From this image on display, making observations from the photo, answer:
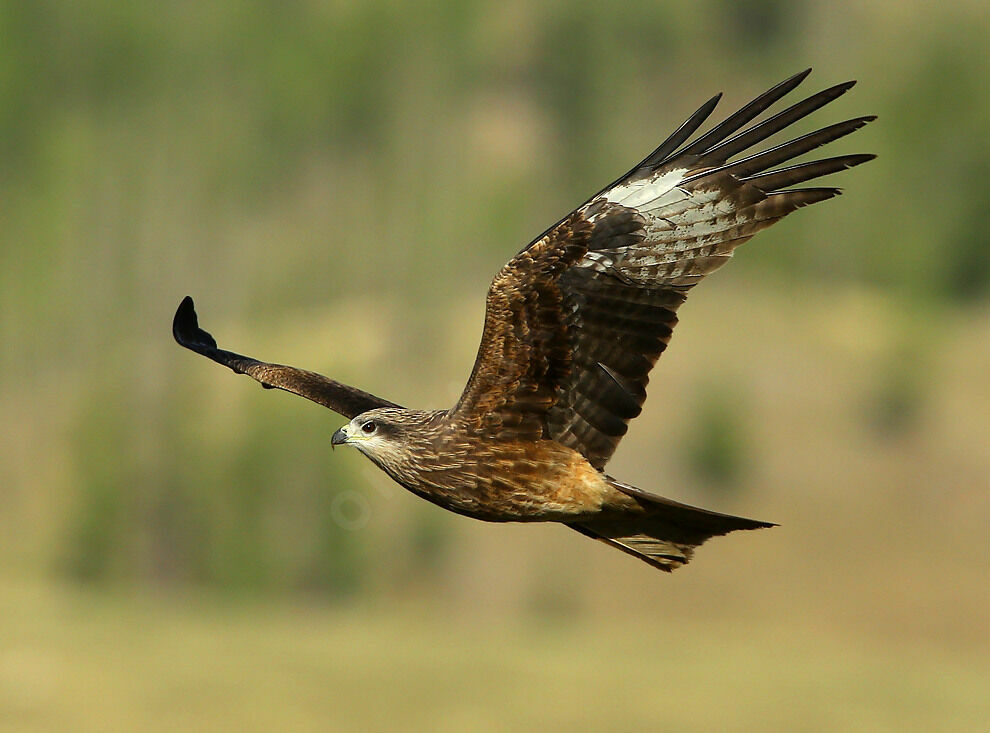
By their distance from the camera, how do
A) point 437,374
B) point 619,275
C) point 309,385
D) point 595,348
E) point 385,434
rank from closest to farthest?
1. point 619,275
2. point 595,348
3. point 385,434
4. point 309,385
5. point 437,374

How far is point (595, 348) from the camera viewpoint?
7.68 m

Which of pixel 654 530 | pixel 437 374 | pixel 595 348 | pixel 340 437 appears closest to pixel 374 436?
pixel 340 437

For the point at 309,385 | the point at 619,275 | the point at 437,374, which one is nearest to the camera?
the point at 619,275

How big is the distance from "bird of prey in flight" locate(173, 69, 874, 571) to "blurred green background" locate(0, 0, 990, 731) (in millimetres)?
20384

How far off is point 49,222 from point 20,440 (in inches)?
214

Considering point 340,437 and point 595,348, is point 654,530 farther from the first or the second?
point 340,437

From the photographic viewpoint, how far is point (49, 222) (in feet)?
131

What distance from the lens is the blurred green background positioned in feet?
100

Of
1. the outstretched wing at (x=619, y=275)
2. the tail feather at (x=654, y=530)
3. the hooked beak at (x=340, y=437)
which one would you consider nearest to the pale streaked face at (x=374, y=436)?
the hooked beak at (x=340, y=437)

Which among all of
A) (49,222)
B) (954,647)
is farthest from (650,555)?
(49,222)

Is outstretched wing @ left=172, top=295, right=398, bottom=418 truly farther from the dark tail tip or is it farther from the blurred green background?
the blurred green background

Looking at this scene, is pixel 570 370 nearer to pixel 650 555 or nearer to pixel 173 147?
pixel 650 555

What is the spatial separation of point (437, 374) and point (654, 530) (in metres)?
27.1

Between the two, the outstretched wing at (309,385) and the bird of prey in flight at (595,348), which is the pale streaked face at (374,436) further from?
the outstretched wing at (309,385)
